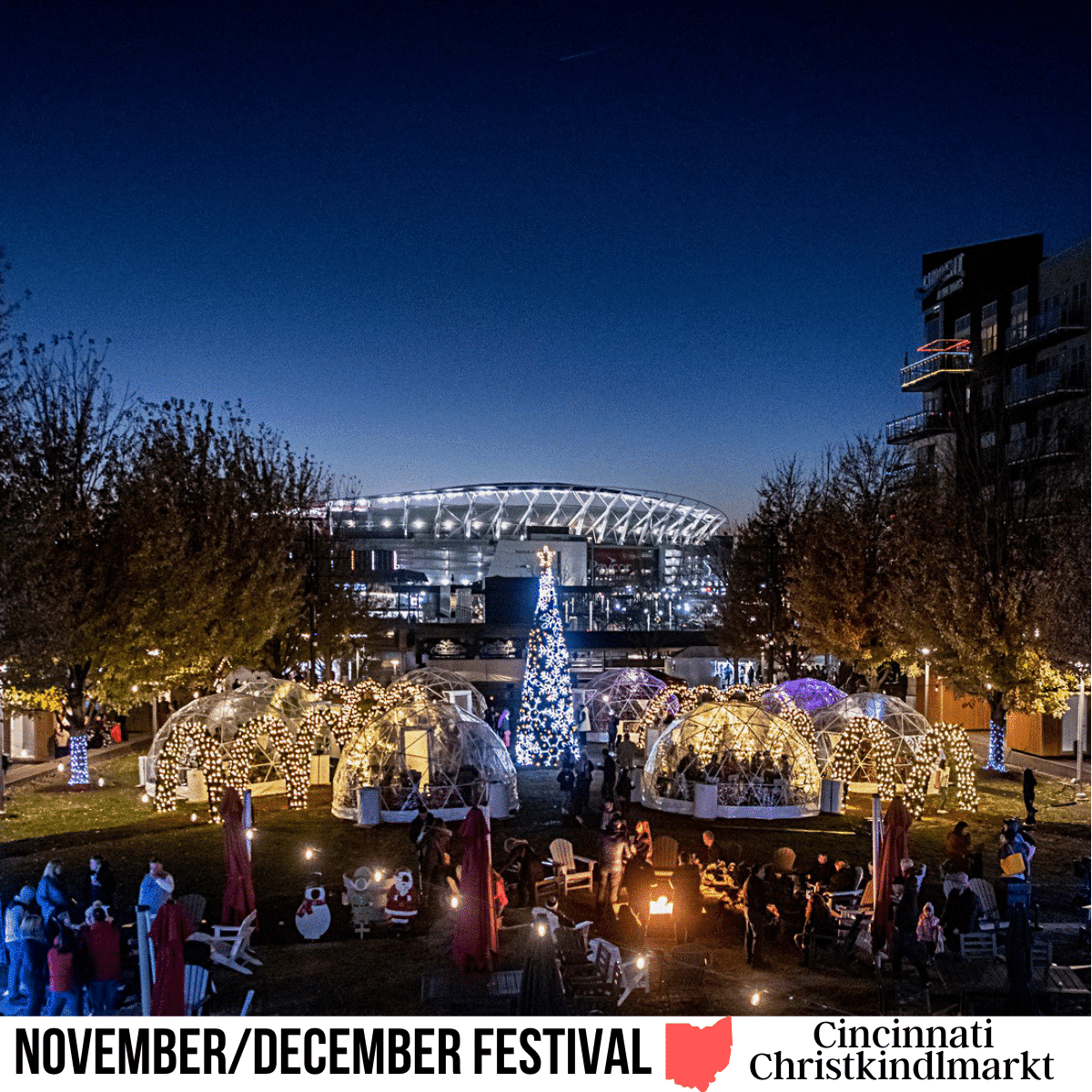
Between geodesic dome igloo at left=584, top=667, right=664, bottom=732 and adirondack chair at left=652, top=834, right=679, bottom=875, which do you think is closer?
adirondack chair at left=652, top=834, right=679, bottom=875

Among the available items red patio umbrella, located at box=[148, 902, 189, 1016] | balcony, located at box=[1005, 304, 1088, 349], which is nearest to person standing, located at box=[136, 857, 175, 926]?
red patio umbrella, located at box=[148, 902, 189, 1016]

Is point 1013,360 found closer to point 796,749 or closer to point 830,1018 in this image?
point 796,749

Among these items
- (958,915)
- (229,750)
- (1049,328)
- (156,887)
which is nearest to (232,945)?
(156,887)

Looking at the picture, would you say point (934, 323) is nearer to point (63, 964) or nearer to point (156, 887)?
point (156, 887)

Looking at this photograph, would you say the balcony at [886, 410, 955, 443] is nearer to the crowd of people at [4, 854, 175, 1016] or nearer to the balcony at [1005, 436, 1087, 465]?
the balcony at [1005, 436, 1087, 465]

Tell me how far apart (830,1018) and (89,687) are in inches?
670

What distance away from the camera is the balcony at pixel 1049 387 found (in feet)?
99.9

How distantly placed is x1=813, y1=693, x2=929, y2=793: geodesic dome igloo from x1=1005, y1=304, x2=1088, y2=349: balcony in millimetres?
17358

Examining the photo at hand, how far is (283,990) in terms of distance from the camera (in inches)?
352

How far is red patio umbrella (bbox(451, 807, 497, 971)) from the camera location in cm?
900

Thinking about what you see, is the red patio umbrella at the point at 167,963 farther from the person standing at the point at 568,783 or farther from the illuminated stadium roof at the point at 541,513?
the illuminated stadium roof at the point at 541,513

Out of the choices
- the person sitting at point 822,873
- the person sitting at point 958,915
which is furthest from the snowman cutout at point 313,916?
the person sitting at point 958,915

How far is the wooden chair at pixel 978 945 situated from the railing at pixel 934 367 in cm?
3023

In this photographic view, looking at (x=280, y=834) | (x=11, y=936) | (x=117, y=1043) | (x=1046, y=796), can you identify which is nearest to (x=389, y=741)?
(x=280, y=834)
